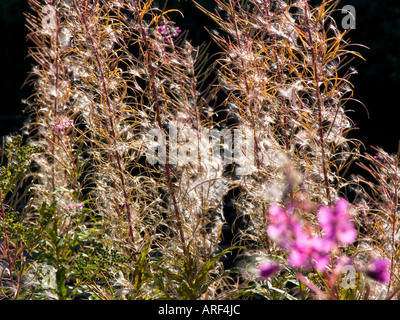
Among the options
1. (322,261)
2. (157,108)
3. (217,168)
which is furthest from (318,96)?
(322,261)

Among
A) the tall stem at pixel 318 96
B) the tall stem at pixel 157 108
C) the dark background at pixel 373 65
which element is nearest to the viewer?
the tall stem at pixel 318 96

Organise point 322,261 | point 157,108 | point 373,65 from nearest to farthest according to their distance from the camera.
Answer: point 322,261, point 157,108, point 373,65

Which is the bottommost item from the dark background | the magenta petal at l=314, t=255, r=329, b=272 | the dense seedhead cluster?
the dark background

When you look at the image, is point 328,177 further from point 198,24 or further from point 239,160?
point 198,24

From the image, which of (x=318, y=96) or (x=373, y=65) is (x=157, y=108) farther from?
(x=373, y=65)

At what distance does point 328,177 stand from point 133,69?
0.87 m

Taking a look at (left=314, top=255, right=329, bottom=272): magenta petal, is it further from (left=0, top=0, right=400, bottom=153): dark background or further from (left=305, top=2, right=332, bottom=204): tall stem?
(left=0, top=0, right=400, bottom=153): dark background

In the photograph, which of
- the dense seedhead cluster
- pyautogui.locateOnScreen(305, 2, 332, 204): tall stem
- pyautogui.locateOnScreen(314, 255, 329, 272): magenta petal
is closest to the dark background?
the dense seedhead cluster

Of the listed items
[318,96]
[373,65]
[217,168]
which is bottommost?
[373,65]

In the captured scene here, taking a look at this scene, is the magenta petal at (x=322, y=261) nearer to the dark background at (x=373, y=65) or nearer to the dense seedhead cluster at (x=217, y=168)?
the dense seedhead cluster at (x=217, y=168)

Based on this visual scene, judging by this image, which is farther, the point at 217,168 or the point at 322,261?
the point at 217,168

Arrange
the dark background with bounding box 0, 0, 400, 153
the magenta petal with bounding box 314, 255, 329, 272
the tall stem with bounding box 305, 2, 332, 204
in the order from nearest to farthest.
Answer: the magenta petal with bounding box 314, 255, 329, 272 → the tall stem with bounding box 305, 2, 332, 204 → the dark background with bounding box 0, 0, 400, 153

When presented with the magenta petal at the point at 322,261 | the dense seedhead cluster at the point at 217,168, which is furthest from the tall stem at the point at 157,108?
the magenta petal at the point at 322,261

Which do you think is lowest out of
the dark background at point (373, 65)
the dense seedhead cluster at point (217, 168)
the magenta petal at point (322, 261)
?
the dark background at point (373, 65)
